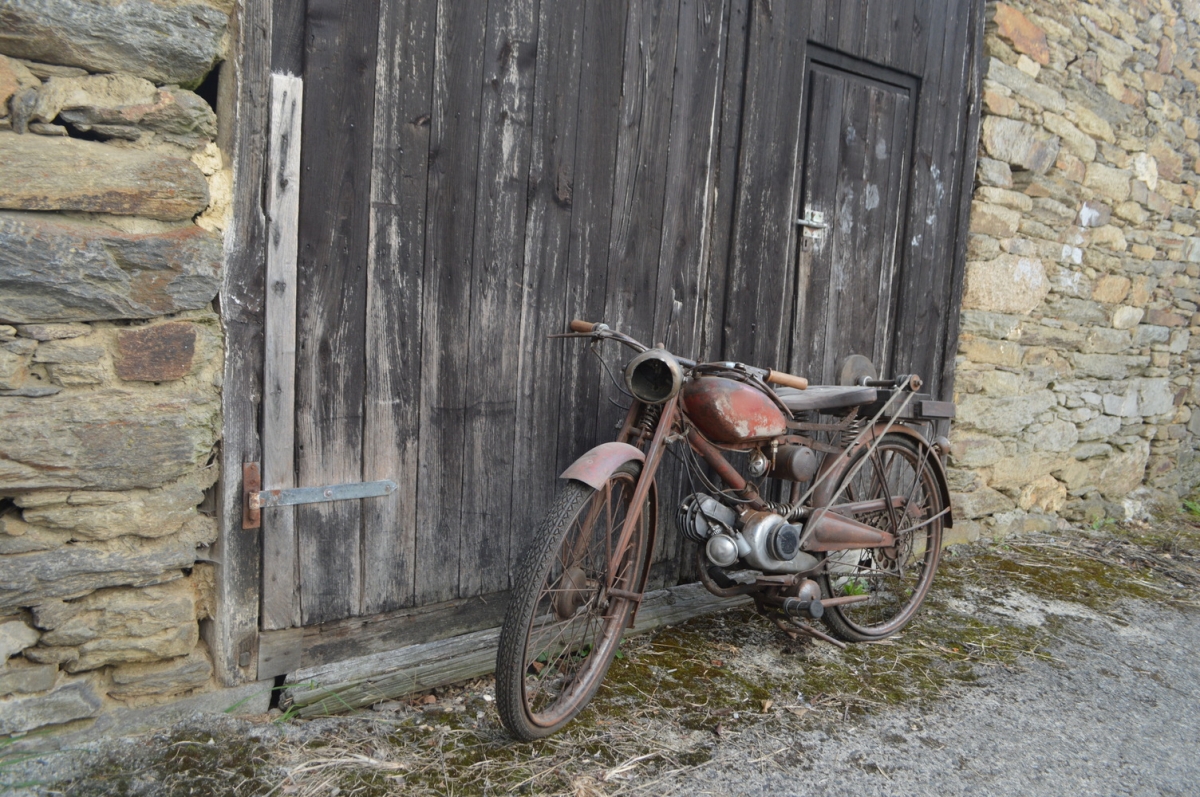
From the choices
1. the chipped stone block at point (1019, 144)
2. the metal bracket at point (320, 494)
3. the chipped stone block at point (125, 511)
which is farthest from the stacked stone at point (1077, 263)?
the chipped stone block at point (125, 511)

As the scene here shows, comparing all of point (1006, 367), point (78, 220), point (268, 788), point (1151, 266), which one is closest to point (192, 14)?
point (78, 220)

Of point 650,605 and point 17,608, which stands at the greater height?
point 17,608

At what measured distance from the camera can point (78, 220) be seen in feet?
6.59

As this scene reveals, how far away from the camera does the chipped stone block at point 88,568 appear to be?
A: 2.01m

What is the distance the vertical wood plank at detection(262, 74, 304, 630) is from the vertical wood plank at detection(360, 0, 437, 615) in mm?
226

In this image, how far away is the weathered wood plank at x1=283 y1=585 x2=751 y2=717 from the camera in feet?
Answer: 8.14

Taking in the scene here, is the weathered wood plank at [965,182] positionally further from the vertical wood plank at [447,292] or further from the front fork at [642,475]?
the vertical wood plank at [447,292]

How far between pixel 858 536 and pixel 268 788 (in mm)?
2163

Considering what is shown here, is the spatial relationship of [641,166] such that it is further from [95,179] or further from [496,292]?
[95,179]

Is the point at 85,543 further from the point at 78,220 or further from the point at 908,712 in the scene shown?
the point at 908,712

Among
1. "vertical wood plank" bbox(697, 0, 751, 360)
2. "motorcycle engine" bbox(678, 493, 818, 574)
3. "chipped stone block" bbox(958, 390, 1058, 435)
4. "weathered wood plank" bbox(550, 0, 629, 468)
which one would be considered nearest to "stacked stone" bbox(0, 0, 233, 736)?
"weathered wood plank" bbox(550, 0, 629, 468)

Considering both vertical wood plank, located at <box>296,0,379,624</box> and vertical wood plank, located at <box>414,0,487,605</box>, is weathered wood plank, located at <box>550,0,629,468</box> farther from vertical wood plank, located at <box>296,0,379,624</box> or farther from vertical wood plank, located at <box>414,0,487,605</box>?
vertical wood plank, located at <box>296,0,379,624</box>

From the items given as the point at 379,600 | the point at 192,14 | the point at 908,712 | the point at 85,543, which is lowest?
the point at 908,712

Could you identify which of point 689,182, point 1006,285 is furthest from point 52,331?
point 1006,285
